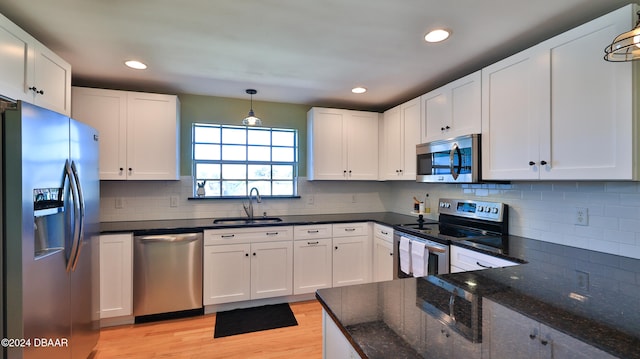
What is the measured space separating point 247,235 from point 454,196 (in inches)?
87.2

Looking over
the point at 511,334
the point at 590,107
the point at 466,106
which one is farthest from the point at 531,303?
the point at 466,106

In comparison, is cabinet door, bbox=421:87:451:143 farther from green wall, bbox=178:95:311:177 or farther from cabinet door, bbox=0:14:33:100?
cabinet door, bbox=0:14:33:100

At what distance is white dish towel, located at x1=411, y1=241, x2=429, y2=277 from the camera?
8.10 feet

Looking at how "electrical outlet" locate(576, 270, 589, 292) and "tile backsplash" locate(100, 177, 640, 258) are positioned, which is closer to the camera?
"electrical outlet" locate(576, 270, 589, 292)

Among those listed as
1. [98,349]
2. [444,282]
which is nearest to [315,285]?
[98,349]

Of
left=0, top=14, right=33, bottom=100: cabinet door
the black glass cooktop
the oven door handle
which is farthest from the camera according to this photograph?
the oven door handle

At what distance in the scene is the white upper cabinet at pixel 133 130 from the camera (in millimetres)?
2855

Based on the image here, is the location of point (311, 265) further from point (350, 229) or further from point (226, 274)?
point (226, 274)

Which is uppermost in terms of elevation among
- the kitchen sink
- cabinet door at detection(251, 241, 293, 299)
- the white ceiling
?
the white ceiling

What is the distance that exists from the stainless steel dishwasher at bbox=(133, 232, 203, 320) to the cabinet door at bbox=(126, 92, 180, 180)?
72 cm

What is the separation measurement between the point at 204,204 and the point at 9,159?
2134 mm

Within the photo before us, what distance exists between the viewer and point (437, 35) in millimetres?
2014

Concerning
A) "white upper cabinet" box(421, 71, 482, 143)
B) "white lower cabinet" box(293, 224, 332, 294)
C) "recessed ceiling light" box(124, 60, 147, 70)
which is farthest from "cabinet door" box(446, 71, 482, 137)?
"recessed ceiling light" box(124, 60, 147, 70)

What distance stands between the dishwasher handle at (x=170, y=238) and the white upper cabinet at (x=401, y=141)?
232 centimetres
